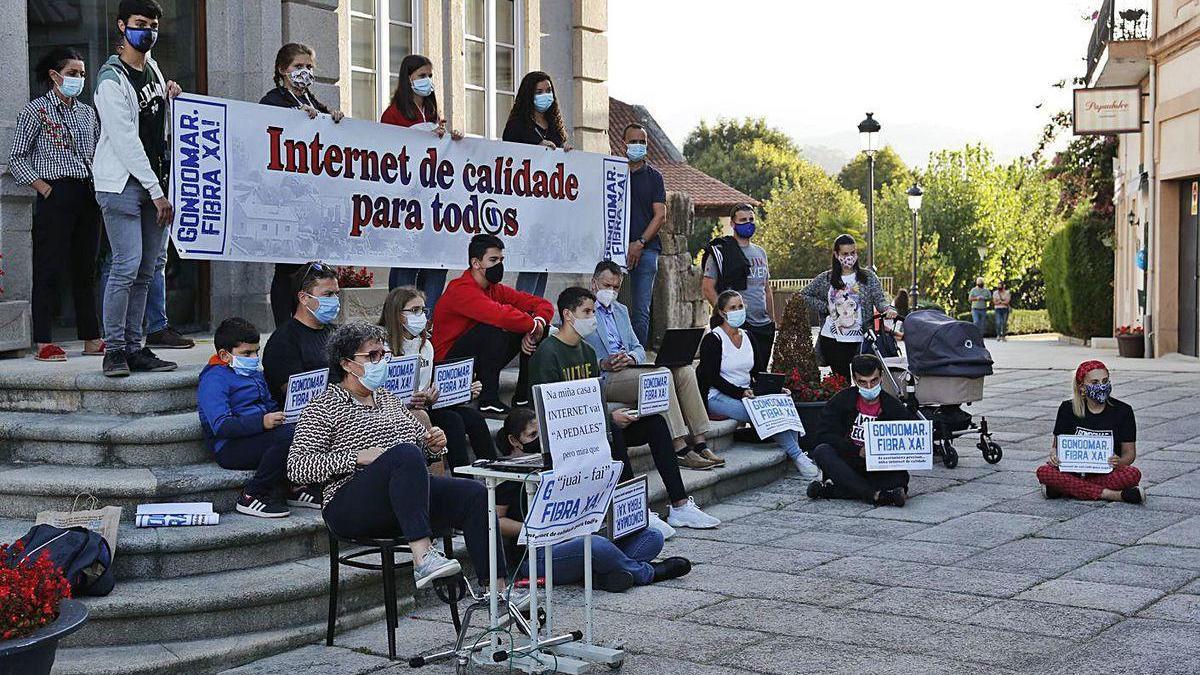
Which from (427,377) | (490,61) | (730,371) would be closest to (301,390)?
(427,377)

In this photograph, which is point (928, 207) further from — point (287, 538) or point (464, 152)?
point (287, 538)

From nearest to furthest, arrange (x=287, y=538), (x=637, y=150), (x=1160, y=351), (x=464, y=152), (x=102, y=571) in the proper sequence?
(x=102, y=571), (x=287, y=538), (x=464, y=152), (x=637, y=150), (x=1160, y=351)

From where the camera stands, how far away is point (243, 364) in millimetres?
7480

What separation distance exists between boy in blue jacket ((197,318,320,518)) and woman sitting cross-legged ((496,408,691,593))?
3.29ft

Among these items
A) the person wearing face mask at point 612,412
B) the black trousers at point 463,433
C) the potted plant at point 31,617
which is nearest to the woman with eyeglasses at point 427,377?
the black trousers at point 463,433

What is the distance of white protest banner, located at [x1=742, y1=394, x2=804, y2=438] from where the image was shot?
11.1m

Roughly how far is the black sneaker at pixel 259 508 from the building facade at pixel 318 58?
9.84 feet

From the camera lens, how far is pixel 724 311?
11.0 metres

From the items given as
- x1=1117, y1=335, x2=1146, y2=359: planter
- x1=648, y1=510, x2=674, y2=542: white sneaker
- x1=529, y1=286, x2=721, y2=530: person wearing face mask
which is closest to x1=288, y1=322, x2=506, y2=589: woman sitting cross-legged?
x1=529, y1=286, x2=721, y2=530: person wearing face mask

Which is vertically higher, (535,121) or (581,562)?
(535,121)

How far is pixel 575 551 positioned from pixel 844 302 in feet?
16.1

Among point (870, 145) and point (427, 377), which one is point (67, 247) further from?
point (870, 145)

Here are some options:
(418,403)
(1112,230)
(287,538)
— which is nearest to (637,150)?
(418,403)

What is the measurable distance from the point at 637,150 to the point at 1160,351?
15.7 meters
